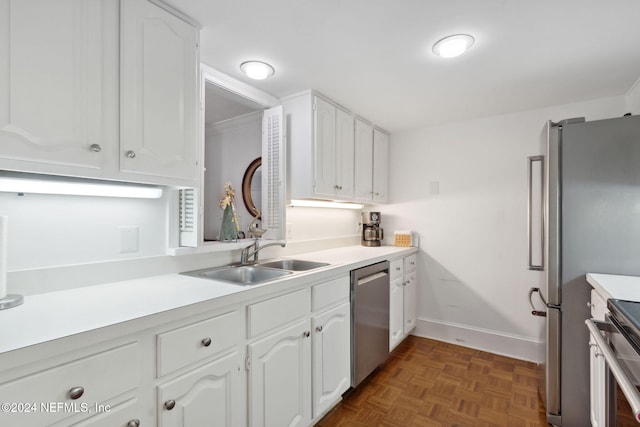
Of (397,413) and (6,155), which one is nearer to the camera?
(6,155)

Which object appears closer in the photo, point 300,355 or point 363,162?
point 300,355

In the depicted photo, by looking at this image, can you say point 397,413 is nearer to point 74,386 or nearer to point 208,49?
point 74,386

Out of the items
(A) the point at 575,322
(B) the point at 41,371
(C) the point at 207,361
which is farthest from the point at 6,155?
(A) the point at 575,322

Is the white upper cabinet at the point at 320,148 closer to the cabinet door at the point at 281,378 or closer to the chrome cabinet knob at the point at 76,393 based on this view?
the cabinet door at the point at 281,378

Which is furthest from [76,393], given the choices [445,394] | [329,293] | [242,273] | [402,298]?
[402,298]

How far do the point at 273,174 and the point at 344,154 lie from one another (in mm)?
702

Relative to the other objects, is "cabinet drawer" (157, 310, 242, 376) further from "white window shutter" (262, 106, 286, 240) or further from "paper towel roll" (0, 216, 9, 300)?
"white window shutter" (262, 106, 286, 240)

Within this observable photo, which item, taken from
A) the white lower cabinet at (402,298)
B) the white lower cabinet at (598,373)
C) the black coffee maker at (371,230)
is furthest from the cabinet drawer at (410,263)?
the white lower cabinet at (598,373)

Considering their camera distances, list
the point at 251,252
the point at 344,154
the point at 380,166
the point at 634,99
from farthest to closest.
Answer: the point at 380,166
the point at 344,154
the point at 634,99
the point at 251,252

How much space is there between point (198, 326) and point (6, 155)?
2.70ft

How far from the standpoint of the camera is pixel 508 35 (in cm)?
160

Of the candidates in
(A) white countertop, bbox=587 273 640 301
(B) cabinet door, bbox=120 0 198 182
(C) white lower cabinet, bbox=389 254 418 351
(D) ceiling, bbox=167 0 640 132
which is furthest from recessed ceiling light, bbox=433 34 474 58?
(C) white lower cabinet, bbox=389 254 418 351

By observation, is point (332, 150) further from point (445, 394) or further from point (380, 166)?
point (445, 394)

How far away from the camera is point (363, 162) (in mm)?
2977
